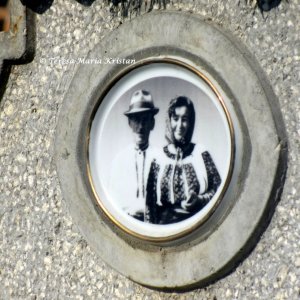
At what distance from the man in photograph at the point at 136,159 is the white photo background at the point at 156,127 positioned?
0.08 ft

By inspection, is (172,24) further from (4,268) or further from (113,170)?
(4,268)

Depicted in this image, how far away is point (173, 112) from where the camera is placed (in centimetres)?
493

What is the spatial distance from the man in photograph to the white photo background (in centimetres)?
2

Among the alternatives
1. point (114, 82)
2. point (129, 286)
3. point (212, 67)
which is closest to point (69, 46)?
point (114, 82)

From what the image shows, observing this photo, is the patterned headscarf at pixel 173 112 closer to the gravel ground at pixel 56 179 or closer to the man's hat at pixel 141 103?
the man's hat at pixel 141 103

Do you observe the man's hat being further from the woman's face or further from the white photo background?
the woman's face

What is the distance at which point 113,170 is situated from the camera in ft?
16.9

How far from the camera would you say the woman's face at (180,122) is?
→ 4.88m

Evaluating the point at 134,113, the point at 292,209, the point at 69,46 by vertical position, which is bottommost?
the point at 292,209

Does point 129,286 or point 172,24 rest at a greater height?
point 172,24

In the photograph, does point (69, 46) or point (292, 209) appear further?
point (69, 46)

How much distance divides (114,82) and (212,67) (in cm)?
58

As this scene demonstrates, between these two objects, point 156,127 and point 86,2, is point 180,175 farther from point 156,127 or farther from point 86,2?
point 86,2

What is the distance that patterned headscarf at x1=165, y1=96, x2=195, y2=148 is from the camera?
15.9 ft
